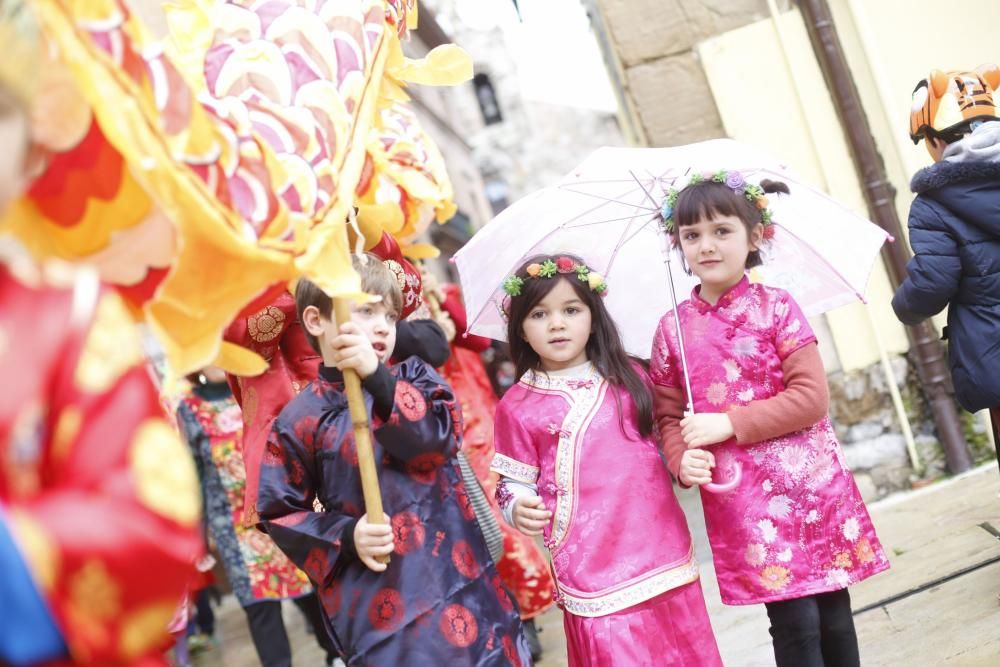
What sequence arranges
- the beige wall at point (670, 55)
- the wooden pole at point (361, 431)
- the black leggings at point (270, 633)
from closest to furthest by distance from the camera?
the wooden pole at point (361, 431)
the black leggings at point (270, 633)
the beige wall at point (670, 55)

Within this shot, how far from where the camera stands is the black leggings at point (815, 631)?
255 centimetres

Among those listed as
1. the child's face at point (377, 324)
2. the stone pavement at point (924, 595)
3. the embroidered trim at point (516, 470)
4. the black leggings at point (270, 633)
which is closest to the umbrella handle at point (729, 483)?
the embroidered trim at point (516, 470)

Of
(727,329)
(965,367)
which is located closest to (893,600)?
(965,367)

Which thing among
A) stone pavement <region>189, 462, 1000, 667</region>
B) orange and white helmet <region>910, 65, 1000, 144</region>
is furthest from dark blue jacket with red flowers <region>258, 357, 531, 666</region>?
orange and white helmet <region>910, 65, 1000, 144</region>

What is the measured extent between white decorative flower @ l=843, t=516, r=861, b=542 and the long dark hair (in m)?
0.56

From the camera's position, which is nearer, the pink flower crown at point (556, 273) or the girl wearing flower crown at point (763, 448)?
the girl wearing flower crown at point (763, 448)

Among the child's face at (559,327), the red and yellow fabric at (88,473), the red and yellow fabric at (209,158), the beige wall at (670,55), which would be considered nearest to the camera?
the red and yellow fabric at (88,473)

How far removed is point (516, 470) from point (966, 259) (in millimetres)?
1726

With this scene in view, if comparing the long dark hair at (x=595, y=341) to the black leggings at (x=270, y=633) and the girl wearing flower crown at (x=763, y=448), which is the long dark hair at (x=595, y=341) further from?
the black leggings at (x=270, y=633)

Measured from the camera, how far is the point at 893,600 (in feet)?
12.0

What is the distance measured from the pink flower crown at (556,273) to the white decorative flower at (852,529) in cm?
91

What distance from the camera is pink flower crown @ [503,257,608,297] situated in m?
2.78

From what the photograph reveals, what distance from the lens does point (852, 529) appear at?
2592 millimetres

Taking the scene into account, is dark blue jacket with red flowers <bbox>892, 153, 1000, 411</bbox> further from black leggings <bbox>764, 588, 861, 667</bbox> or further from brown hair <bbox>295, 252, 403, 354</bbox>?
brown hair <bbox>295, 252, 403, 354</bbox>
